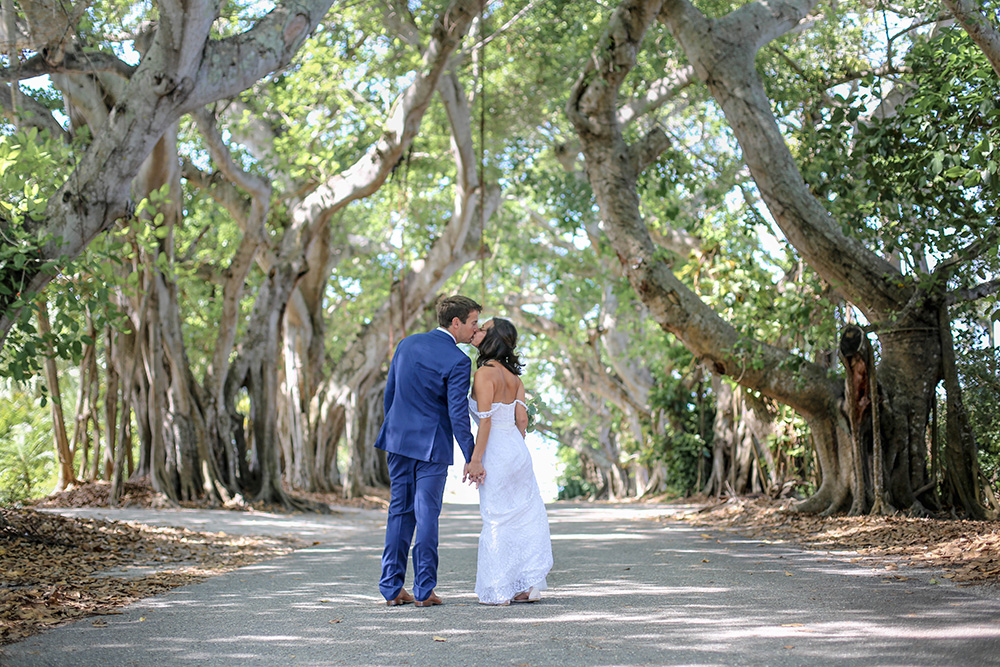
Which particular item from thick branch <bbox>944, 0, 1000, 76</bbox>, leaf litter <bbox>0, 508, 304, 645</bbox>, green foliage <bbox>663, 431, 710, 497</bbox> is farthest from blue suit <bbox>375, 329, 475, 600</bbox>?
green foliage <bbox>663, 431, 710, 497</bbox>

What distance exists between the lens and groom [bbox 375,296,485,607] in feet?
18.2

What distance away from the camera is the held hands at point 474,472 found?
18.9 ft

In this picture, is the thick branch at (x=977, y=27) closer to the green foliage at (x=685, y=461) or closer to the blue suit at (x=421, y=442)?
the blue suit at (x=421, y=442)

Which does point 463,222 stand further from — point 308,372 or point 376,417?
point 376,417

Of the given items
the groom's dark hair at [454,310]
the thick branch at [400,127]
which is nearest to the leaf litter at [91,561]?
the groom's dark hair at [454,310]

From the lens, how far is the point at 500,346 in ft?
19.5

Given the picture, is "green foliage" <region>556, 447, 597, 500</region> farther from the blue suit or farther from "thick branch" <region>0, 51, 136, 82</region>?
the blue suit

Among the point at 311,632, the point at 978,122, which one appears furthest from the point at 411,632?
the point at 978,122

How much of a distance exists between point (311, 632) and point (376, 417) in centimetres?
2233

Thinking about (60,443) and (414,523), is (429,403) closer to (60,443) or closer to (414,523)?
(414,523)

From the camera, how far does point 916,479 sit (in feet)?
31.8

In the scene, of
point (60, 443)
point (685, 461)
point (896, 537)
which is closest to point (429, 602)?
point (896, 537)

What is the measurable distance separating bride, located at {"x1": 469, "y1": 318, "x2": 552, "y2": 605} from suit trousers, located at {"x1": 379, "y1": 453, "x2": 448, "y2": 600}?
31cm

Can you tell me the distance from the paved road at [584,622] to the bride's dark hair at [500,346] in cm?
142
